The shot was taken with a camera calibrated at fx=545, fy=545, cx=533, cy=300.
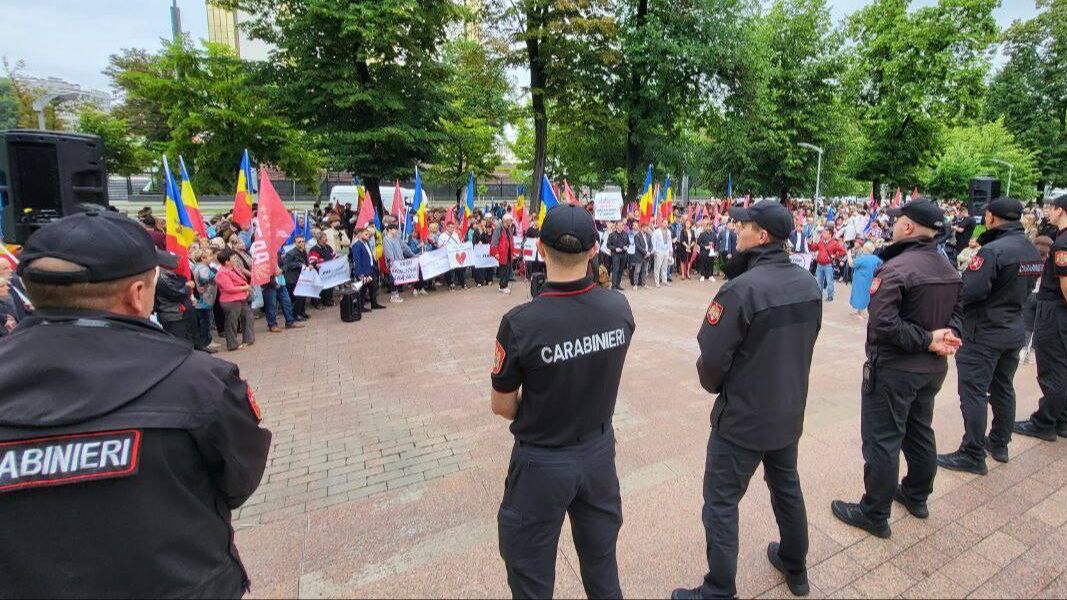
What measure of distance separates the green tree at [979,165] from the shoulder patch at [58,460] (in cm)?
4485

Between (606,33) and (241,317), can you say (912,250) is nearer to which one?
(241,317)

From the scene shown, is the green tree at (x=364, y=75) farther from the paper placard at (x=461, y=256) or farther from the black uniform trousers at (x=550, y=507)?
the black uniform trousers at (x=550, y=507)

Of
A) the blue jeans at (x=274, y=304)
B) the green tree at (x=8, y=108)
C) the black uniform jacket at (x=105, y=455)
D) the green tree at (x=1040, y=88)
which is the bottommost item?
the blue jeans at (x=274, y=304)

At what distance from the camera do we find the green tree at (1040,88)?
4038 centimetres

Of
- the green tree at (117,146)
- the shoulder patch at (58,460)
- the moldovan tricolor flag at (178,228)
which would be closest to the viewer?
the shoulder patch at (58,460)

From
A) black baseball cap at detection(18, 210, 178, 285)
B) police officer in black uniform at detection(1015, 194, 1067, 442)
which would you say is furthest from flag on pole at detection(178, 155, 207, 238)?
police officer in black uniform at detection(1015, 194, 1067, 442)

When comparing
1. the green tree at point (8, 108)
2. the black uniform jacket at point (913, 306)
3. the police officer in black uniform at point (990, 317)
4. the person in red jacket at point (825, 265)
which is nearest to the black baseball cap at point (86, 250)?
the black uniform jacket at point (913, 306)

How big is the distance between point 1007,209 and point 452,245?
423 inches

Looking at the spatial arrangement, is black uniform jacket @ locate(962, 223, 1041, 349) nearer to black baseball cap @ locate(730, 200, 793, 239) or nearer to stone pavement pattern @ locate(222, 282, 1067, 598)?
stone pavement pattern @ locate(222, 282, 1067, 598)

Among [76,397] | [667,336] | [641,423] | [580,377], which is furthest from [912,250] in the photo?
[667,336]

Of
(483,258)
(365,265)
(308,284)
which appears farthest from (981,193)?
(308,284)

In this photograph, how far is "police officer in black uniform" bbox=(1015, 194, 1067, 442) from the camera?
15.3 ft

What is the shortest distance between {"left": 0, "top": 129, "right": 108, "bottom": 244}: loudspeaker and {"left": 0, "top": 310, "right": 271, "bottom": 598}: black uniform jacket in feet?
21.5

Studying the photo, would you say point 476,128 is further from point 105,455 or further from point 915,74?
point 105,455
